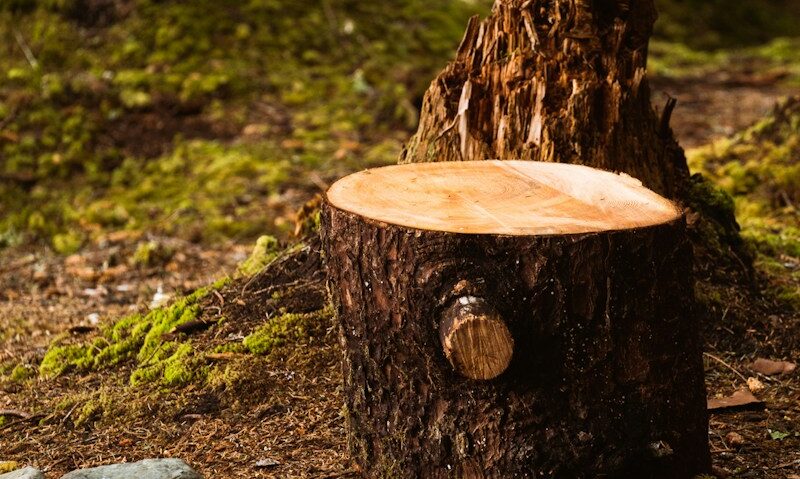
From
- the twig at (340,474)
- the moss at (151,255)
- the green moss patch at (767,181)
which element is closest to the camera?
the twig at (340,474)

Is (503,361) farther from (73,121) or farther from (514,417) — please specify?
(73,121)

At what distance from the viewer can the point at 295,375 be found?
3832 mm

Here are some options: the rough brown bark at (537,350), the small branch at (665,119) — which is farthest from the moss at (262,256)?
the small branch at (665,119)

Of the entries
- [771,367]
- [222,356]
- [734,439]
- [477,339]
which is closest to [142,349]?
[222,356]

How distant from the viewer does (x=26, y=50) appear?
8.84 meters

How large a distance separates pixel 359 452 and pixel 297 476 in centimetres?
27

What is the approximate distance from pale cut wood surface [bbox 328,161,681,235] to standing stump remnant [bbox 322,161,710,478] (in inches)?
0.4

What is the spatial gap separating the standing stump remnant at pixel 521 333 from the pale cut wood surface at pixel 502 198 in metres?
0.01

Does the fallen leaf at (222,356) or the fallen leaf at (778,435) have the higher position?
the fallen leaf at (222,356)

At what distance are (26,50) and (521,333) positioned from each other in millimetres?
→ 7677

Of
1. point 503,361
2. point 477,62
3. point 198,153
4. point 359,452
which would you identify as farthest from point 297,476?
point 198,153

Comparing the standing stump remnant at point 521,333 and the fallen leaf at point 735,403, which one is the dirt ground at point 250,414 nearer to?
the fallen leaf at point 735,403

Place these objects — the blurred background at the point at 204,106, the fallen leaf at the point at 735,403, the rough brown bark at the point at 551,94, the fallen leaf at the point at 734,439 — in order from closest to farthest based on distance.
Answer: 1. the fallen leaf at the point at 734,439
2. the fallen leaf at the point at 735,403
3. the rough brown bark at the point at 551,94
4. the blurred background at the point at 204,106

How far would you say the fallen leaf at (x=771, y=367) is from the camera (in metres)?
4.01
